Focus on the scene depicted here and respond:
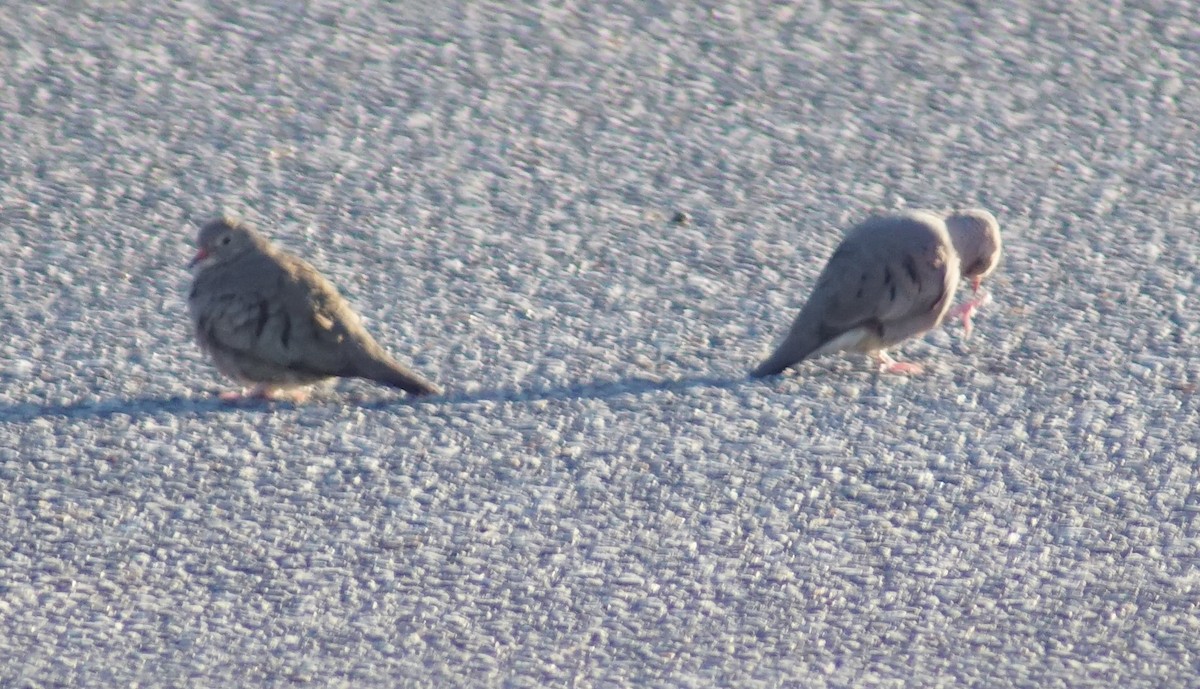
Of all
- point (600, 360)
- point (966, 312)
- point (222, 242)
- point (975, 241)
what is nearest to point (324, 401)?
point (222, 242)

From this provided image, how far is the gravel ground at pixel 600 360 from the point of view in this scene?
4.66 m

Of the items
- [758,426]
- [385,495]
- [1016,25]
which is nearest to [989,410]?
[758,426]

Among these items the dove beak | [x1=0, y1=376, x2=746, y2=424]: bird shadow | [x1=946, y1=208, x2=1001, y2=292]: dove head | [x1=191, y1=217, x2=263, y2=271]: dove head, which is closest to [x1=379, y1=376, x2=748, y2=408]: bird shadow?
[x1=0, y1=376, x2=746, y2=424]: bird shadow

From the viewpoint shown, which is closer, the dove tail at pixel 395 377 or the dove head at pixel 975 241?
the dove tail at pixel 395 377

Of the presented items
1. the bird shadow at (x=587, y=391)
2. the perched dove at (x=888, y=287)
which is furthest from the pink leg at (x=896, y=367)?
the bird shadow at (x=587, y=391)

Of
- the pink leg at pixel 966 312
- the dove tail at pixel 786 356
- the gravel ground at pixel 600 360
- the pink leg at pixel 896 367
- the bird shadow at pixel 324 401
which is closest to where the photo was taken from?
the gravel ground at pixel 600 360

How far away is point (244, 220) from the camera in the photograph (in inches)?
295

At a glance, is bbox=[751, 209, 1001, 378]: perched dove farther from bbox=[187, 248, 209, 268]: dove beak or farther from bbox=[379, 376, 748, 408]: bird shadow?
bbox=[187, 248, 209, 268]: dove beak

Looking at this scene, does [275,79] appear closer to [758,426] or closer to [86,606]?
[758,426]

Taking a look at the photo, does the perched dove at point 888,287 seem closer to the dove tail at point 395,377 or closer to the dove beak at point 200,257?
the dove tail at point 395,377

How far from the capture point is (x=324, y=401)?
6.14 metres

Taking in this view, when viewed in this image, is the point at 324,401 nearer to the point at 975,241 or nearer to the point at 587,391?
the point at 587,391

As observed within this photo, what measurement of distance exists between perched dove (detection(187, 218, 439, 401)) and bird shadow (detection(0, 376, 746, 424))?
0.23 ft

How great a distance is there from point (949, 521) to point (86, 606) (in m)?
2.39
